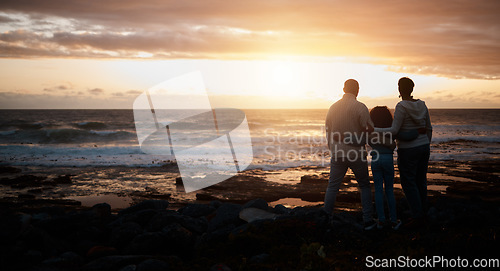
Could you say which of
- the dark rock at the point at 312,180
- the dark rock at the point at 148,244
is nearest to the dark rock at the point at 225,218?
the dark rock at the point at 148,244

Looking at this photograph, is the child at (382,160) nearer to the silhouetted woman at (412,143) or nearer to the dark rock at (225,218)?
the silhouetted woman at (412,143)

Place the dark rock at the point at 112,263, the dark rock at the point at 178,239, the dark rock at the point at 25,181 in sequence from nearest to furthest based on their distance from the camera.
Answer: the dark rock at the point at 112,263
the dark rock at the point at 178,239
the dark rock at the point at 25,181

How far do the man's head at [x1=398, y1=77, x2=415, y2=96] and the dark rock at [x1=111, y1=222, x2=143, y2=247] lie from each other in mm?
5022

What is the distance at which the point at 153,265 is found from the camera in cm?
471

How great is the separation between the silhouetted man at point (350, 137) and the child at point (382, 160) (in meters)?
0.15

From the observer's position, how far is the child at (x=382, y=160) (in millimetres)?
5348

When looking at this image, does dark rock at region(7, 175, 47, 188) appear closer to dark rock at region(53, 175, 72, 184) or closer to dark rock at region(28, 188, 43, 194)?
dark rock at region(53, 175, 72, 184)

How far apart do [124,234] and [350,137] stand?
4.17m

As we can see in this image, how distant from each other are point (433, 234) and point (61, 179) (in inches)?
568

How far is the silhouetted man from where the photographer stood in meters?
5.32

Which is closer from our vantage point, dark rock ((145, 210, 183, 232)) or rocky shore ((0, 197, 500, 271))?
rocky shore ((0, 197, 500, 271))

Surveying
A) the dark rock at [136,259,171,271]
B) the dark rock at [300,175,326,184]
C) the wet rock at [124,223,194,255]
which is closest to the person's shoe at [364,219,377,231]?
the wet rock at [124,223,194,255]

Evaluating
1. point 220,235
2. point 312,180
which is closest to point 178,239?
point 220,235

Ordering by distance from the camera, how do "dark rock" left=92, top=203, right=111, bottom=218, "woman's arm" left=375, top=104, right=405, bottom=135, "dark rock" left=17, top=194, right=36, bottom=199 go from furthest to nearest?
1. "dark rock" left=17, top=194, right=36, bottom=199
2. "dark rock" left=92, top=203, right=111, bottom=218
3. "woman's arm" left=375, top=104, right=405, bottom=135
